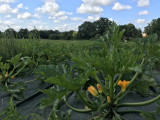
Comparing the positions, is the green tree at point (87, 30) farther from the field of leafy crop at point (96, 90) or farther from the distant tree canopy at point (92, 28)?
the field of leafy crop at point (96, 90)

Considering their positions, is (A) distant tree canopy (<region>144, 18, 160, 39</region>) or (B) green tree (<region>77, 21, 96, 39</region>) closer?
(A) distant tree canopy (<region>144, 18, 160, 39</region>)

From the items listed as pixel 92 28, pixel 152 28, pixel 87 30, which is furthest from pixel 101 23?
pixel 152 28

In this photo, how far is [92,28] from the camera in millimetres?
52938

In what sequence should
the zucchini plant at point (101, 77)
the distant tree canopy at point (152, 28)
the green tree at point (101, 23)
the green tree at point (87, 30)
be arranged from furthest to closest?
the green tree at point (101, 23)
the green tree at point (87, 30)
the distant tree canopy at point (152, 28)
the zucchini plant at point (101, 77)

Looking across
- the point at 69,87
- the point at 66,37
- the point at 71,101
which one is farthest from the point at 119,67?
the point at 66,37

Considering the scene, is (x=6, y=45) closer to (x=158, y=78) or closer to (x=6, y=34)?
(x=6, y=34)

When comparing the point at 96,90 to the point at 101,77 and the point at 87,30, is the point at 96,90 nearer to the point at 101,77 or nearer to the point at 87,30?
the point at 101,77

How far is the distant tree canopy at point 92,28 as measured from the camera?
5112 centimetres

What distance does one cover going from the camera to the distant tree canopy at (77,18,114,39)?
51.1m

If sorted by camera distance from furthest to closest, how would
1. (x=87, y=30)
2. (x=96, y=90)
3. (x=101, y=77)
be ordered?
(x=87, y=30) < (x=101, y=77) < (x=96, y=90)

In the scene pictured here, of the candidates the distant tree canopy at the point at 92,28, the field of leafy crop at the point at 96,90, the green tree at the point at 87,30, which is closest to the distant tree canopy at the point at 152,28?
the field of leafy crop at the point at 96,90

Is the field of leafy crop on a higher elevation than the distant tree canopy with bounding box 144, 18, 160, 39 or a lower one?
lower

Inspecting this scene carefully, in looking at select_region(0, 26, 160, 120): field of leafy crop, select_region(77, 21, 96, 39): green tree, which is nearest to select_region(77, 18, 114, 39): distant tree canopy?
select_region(77, 21, 96, 39): green tree

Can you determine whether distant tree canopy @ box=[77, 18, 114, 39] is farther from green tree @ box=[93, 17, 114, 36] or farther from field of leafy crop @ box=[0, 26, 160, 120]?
field of leafy crop @ box=[0, 26, 160, 120]
